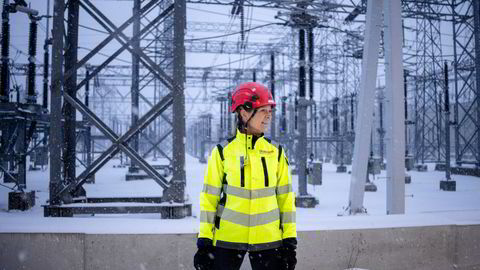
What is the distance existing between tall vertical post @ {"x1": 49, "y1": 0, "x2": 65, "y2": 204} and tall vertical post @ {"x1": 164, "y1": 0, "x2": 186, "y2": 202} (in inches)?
66.6

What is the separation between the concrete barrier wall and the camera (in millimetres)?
3010

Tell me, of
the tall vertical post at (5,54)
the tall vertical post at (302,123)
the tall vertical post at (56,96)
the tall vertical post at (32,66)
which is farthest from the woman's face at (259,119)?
the tall vertical post at (32,66)

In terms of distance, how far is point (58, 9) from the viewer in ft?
16.1

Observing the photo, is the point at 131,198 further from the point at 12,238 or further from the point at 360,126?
the point at 360,126

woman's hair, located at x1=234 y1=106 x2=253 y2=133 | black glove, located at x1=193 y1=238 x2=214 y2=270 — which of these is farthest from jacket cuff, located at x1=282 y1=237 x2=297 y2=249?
woman's hair, located at x1=234 y1=106 x2=253 y2=133

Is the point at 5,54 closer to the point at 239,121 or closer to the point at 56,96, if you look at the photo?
the point at 56,96

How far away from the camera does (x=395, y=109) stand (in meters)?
4.90

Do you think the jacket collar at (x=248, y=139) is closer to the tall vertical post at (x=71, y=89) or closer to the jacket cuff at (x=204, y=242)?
the jacket cuff at (x=204, y=242)

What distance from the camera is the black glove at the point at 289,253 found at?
2.07 meters

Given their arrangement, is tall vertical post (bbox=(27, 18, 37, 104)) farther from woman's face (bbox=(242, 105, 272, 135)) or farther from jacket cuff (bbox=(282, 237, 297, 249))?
→ jacket cuff (bbox=(282, 237, 297, 249))

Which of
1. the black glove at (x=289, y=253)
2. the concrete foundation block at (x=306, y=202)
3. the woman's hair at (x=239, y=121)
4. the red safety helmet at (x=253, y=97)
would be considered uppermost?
the red safety helmet at (x=253, y=97)

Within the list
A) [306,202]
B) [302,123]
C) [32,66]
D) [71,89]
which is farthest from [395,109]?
[32,66]

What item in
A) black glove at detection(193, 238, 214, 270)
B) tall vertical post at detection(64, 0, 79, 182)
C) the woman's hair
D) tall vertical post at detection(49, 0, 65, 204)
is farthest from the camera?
tall vertical post at detection(64, 0, 79, 182)

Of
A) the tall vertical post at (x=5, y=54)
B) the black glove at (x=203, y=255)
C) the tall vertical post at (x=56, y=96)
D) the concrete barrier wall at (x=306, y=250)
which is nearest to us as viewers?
the black glove at (x=203, y=255)
